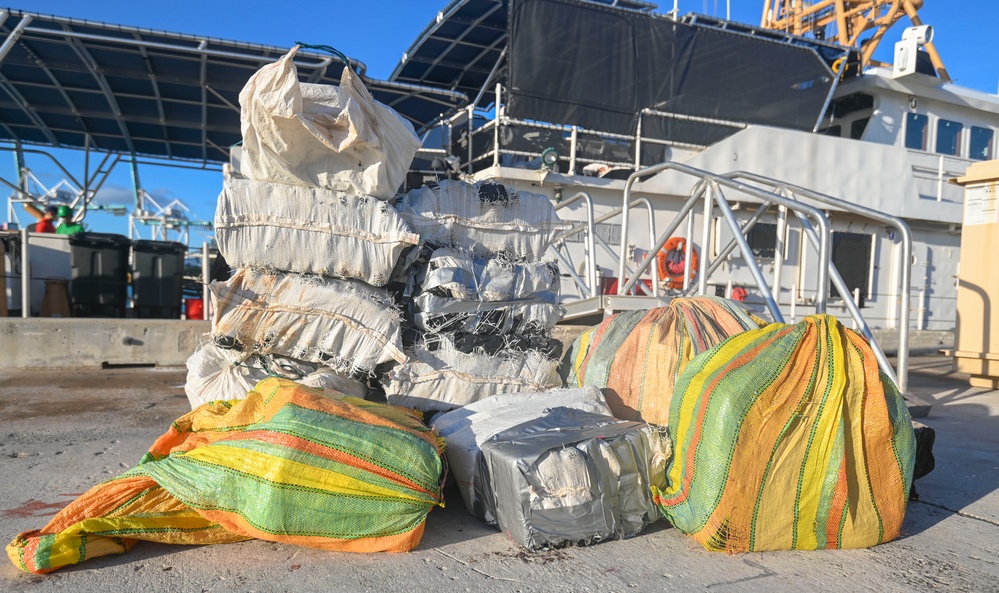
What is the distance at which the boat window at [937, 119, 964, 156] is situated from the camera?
1074cm

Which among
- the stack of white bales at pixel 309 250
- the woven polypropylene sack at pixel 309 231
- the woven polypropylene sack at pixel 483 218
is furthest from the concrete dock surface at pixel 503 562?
the woven polypropylene sack at pixel 483 218

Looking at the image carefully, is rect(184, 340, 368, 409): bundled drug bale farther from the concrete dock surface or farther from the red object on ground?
the red object on ground

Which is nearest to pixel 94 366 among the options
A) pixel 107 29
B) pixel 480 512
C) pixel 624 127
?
pixel 107 29

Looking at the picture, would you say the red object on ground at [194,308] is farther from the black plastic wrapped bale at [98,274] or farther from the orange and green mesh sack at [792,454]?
the orange and green mesh sack at [792,454]

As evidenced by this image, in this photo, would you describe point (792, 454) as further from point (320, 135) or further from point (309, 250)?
point (320, 135)

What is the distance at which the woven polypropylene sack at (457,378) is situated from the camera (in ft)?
10.2

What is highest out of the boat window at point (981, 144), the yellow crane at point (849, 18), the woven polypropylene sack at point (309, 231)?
the yellow crane at point (849, 18)

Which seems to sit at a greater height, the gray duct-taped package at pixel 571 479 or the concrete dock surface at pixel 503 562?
the gray duct-taped package at pixel 571 479

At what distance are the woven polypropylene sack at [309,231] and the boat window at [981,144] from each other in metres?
12.0

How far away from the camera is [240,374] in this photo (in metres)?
Result: 3.13

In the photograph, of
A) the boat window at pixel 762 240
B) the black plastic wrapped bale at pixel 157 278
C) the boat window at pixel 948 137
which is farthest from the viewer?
the boat window at pixel 948 137

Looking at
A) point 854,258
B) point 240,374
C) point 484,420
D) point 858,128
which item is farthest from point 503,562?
point 858,128

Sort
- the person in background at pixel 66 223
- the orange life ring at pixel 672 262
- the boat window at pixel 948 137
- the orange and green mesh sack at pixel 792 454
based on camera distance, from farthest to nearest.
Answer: the boat window at pixel 948 137 < the person in background at pixel 66 223 < the orange life ring at pixel 672 262 < the orange and green mesh sack at pixel 792 454

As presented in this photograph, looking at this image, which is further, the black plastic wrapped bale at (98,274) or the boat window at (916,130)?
the boat window at (916,130)
